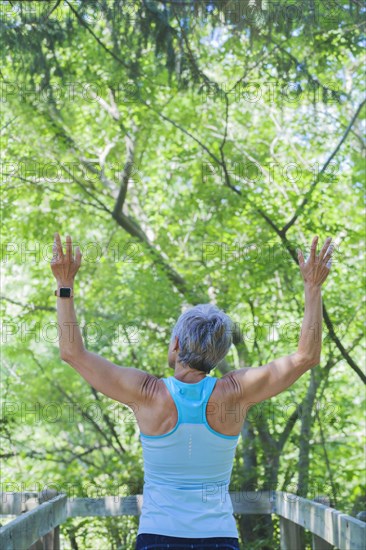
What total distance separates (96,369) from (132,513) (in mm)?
3517

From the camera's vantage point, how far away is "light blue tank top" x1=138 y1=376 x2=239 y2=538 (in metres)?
2.26

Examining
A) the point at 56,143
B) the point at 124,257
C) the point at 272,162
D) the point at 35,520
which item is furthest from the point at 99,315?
the point at 35,520

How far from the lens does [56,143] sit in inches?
408

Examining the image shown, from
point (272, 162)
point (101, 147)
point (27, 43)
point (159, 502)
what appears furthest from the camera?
point (101, 147)

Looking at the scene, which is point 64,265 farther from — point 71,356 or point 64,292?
point 71,356

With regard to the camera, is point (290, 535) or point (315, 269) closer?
point (315, 269)

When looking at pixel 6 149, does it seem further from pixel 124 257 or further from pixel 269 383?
pixel 269 383

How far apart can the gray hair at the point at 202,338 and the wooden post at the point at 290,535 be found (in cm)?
306

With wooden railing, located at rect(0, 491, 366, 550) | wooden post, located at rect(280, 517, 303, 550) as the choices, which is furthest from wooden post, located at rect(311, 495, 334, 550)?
wooden post, located at rect(280, 517, 303, 550)

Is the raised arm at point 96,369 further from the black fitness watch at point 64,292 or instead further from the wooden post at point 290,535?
the wooden post at point 290,535

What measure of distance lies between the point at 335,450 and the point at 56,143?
5.10 metres

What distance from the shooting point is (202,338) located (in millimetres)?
2406

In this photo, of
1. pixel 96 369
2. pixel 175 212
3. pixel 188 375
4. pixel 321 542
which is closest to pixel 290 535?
pixel 321 542

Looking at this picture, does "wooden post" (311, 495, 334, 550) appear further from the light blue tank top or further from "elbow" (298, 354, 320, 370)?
"elbow" (298, 354, 320, 370)
